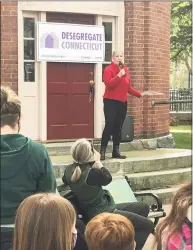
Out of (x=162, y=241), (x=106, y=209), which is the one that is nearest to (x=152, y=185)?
(x=106, y=209)

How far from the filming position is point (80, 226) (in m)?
4.32

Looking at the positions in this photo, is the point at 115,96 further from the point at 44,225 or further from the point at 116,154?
the point at 44,225

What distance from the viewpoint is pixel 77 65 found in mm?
9508

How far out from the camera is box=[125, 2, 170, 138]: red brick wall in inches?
379

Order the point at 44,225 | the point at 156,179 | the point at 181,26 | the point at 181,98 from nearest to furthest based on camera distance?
the point at 44,225 < the point at 156,179 < the point at 181,26 < the point at 181,98

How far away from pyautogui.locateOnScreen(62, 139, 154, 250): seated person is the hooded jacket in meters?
1.60

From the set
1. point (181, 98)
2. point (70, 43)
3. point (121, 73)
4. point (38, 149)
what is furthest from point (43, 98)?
point (181, 98)

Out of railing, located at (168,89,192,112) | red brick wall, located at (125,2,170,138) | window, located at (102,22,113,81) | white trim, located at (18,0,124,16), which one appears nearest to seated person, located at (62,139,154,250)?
white trim, located at (18,0,124,16)

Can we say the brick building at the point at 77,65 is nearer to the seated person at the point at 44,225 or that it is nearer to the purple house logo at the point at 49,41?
the purple house logo at the point at 49,41

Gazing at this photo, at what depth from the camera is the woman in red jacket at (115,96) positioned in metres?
8.02

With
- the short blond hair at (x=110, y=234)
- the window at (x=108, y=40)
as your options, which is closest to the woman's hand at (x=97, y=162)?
the short blond hair at (x=110, y=234)

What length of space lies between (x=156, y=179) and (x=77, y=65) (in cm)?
261

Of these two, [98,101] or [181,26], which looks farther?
[181,26]

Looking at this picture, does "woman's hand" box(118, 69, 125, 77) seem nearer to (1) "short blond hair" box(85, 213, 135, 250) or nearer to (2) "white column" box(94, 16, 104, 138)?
(2) "white column" box(94, 16, 104, 138)
